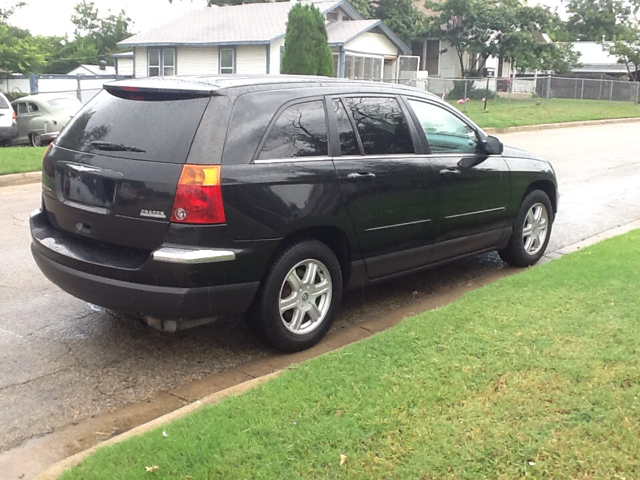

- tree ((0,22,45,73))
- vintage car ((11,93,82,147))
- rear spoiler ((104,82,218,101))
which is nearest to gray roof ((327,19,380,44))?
tree ((0,22,45,73))

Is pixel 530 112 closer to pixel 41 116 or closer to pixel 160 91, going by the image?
pixel 41 116

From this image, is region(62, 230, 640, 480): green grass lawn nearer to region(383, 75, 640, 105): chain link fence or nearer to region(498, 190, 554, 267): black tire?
region(498, 190, 554, 267): black tire

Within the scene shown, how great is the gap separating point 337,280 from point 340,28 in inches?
1299

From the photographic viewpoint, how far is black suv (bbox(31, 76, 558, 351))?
4199 millimetres

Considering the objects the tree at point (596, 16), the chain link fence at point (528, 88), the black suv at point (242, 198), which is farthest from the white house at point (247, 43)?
the tree at point (596, 16)

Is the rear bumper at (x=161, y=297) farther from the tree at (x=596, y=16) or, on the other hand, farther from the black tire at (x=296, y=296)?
the tree at (x=596, y=16)

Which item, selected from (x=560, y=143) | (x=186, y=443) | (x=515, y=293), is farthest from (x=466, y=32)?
(x=186, y=443)

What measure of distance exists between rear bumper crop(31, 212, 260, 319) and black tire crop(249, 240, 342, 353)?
14 centimetres

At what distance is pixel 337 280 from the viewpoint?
4.95 meters

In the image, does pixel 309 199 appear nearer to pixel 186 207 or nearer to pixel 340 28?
pixel 186 207

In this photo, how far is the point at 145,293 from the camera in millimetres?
4199

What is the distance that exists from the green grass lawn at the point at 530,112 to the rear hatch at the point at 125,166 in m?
20.4

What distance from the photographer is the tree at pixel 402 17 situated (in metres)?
43.6

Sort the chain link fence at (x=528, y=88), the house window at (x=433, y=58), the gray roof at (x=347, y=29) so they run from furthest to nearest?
1. the house window at (x=433, y=58)
2. the gray roof at (x=347, y=29)
3. the chain link fence at (x=528, y=88)
